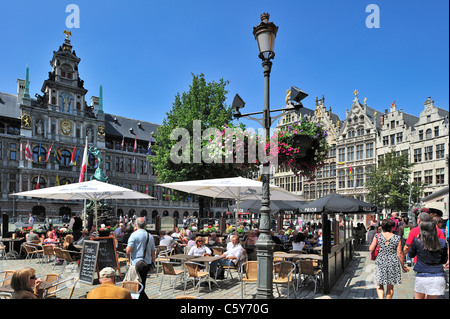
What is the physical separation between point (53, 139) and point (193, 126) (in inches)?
1304

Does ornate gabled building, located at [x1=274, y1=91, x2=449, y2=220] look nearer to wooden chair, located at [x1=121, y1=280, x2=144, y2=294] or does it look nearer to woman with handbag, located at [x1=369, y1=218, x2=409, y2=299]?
woman with handbag, located at [x1=369, y1=218, x2=409, y2=299]

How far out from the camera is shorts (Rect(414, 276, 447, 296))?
546 centimetres

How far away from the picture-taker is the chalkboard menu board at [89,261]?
27.0 feet

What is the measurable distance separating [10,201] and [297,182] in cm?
4123

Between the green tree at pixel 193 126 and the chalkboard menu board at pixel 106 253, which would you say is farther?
the green tree at pixel 193 126

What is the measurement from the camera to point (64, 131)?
170 feet

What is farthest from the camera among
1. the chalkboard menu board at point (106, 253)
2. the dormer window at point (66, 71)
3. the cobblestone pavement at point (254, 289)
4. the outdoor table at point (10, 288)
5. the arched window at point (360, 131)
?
the dormer window at point (66, 71)

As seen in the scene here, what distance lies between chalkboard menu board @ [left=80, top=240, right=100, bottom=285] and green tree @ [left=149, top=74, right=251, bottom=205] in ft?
48.0

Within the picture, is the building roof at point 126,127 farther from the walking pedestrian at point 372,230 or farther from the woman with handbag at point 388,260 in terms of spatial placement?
the woman with handbag at point 388,260

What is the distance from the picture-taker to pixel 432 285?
5.49 metres

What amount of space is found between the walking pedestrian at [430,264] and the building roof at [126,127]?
5699 cm

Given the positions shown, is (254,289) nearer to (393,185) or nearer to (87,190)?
(87,190)

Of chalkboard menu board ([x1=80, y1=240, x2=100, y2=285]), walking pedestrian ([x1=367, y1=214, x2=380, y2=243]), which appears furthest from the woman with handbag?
walking pedestrian ([x1=367, y1=214, x2=380, y2=243])

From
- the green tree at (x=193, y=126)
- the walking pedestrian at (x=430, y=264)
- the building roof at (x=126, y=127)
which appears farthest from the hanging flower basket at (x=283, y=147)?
the building roof at (x=126, y=127)
